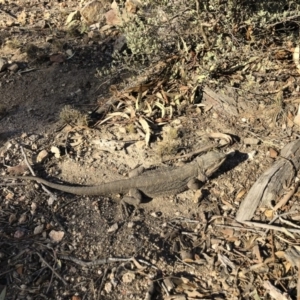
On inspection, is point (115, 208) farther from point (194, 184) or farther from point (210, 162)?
point (210, 162)

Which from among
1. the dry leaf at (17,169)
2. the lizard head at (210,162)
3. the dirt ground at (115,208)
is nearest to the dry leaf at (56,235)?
the dirt ground at (115,208)

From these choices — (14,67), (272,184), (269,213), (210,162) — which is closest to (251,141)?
(210,162)

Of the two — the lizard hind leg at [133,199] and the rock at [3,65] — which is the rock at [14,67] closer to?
the rock at [3,65]

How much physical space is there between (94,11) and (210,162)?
3.21m

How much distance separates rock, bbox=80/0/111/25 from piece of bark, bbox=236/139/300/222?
11.3 ft

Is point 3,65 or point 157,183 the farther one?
point 3,65

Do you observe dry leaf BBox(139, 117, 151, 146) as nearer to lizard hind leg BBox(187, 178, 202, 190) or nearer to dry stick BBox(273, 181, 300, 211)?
lizard hind leg BBox(187, 178, 202, 190)

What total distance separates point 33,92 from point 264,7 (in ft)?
9.27

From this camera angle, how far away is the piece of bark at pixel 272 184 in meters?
4.32

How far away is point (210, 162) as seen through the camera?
4660mm

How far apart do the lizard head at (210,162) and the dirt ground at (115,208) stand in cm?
10

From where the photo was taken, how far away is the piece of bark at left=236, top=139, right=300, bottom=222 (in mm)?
4320

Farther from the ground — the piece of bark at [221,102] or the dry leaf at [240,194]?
the piece of bark at [221,102]

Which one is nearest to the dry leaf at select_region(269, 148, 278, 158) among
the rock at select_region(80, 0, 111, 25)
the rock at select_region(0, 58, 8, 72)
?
the rock at select_region(80, 0, 111, 25)
